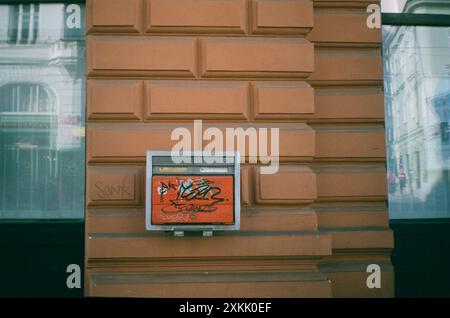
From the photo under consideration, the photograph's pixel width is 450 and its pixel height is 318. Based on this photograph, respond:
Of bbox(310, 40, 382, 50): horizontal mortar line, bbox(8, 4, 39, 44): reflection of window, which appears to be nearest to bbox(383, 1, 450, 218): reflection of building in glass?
bbox(310, 40, 382, 50): horizontal mortar line

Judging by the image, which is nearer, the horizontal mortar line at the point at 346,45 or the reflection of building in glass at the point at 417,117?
the horizontal mortar line at the point at 346,45

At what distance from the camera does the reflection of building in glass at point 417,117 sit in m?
5.06

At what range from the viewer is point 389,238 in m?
4.63

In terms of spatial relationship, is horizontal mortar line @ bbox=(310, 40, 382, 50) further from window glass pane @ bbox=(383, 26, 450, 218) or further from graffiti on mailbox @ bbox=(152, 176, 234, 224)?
graffiti on mailbox @ bbox=(152, 176, 234, 224)

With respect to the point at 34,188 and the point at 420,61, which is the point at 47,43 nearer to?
the point at 34,188

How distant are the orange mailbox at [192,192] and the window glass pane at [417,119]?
6.93 feet

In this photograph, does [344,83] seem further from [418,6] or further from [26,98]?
[26,98]

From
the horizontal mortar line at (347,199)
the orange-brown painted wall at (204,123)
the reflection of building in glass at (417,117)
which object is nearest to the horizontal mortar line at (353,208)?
the horizontal mortar line at (347,199)

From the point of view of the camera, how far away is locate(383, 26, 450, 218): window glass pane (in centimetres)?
506

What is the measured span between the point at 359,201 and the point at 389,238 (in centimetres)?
48

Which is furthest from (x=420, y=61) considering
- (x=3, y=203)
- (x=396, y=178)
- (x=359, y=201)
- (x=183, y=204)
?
(x=3, y=203)

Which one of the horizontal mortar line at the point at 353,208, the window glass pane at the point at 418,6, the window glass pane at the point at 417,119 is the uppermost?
the window glass pane at the point at 418,6

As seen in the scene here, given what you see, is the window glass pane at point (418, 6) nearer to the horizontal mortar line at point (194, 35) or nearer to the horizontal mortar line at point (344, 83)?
the horizontal mortar line at point (344, 83)

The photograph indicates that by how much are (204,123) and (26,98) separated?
208cm
